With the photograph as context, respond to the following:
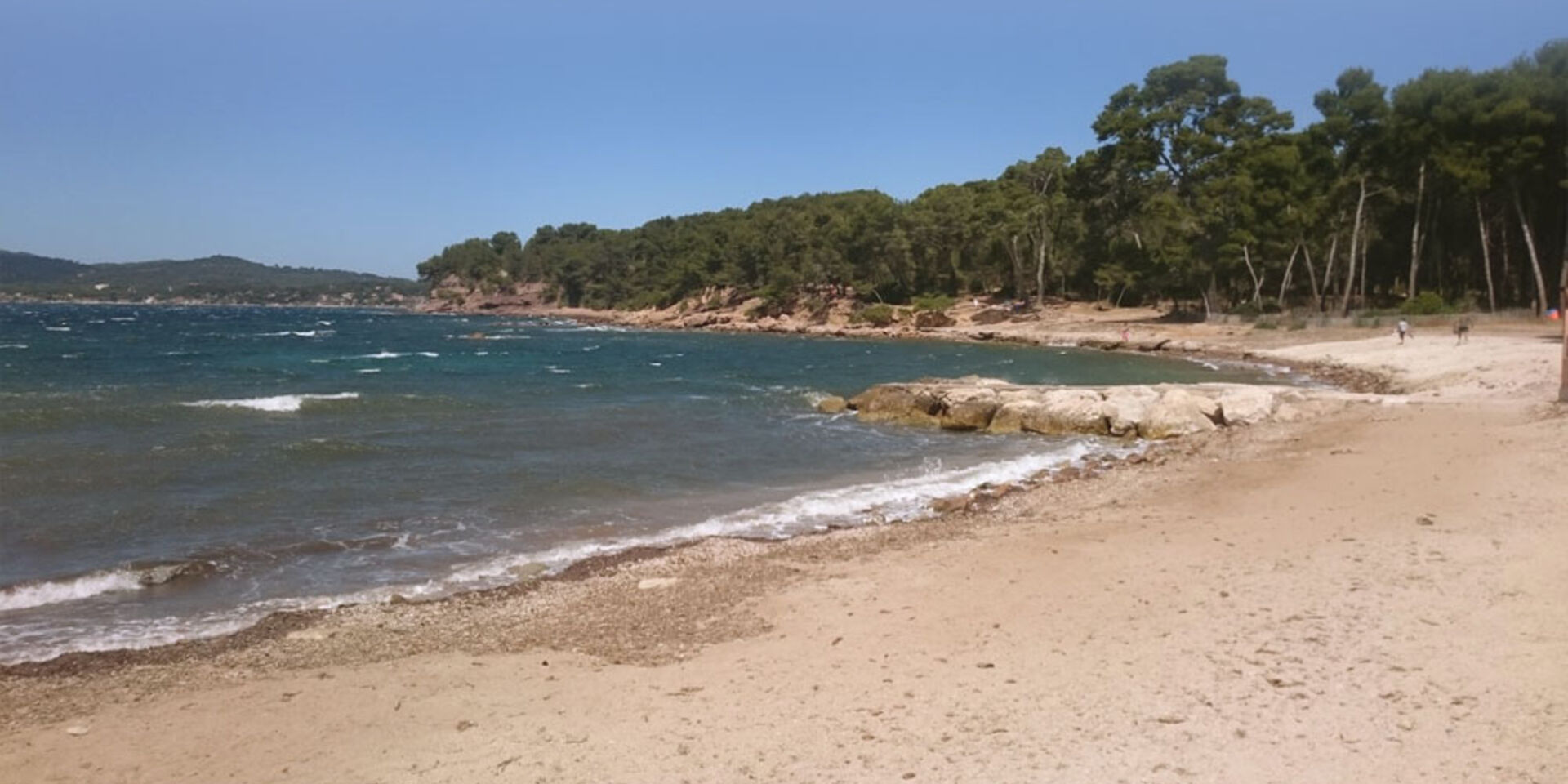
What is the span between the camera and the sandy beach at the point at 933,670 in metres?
6.16

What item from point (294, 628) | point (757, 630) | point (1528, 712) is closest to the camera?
point (1528, 712)

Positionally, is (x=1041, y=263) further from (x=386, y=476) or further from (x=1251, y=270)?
(x=386, y=476)

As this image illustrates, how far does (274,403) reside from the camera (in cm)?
3228

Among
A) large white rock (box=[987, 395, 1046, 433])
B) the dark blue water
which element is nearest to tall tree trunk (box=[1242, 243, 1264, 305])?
the dark blue water

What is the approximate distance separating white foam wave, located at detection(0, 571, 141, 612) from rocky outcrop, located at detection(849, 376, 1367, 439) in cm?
1884

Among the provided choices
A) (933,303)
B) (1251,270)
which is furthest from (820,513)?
(933,303)

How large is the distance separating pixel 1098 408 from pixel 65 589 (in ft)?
69.9

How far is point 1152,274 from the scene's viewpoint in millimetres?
71750

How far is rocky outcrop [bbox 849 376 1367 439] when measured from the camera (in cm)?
2406

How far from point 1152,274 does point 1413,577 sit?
66501 mm

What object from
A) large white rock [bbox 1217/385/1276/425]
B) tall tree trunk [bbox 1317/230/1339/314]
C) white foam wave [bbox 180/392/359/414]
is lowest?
white foam wave [bbox 180/392/359/414]

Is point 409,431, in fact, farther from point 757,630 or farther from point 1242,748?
point 1242,748

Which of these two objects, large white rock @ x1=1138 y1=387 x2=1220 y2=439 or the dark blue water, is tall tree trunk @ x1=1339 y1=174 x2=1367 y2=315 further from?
large white rock @ x1=1138 y1=387 x2=1220 y2=439

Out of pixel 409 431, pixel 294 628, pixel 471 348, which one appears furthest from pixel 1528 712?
pixel 471 348
